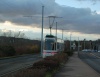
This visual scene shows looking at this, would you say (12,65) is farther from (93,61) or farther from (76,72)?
(93,61)

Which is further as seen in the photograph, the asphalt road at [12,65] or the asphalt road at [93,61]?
the asphalt road at [93,61]

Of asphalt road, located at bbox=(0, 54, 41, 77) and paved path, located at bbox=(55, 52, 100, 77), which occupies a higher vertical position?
asphalt road, located at bbox=(0, 54, 41, 77)

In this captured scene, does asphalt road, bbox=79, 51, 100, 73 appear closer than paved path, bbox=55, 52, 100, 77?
No

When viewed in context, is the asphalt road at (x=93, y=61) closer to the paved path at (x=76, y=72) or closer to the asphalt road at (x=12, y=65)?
the paved path at (x=76, y=72)

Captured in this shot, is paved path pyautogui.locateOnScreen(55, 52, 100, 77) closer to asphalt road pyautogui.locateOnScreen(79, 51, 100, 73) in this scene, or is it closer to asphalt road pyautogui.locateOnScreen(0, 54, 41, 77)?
asphalt road pyautogui.locateOnScreen(79, 51, 100, 73)

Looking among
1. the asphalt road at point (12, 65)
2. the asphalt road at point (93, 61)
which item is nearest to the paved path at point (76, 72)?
the asphalt road at point (93, 61)

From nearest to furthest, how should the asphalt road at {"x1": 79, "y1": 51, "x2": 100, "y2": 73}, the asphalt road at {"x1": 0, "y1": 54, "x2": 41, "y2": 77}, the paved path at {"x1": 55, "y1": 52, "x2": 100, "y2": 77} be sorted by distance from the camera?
the paved path at {"x1": 55, "y1": 52, "x2": 100, "y2": 77}, the asphalt road at {"x1": 0, "y1": 54, "x2": 41, "y2": 77}, the asphalt road at {"x1": 79, "y1": 51, "x2": 100, "y2": 73}

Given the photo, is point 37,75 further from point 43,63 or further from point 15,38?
point 15,38

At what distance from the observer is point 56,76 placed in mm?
18625

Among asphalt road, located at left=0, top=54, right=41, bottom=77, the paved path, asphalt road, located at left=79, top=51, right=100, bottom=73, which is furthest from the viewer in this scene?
asphalt road, located at left=79, top=51, right=100, bottom=73

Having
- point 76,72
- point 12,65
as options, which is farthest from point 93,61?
point 76,72

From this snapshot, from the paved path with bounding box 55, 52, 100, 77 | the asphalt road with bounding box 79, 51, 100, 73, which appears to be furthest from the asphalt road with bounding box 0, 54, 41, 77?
the asphalt road with bounding box 79, 51, 100, 73

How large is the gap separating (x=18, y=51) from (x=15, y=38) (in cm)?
2017

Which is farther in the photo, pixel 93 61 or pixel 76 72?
pixel 93 61
